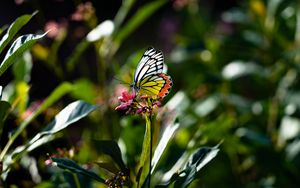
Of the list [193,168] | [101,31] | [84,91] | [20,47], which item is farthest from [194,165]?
[84,91]

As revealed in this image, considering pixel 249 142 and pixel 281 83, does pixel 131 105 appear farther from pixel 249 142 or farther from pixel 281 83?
pixel 281 83

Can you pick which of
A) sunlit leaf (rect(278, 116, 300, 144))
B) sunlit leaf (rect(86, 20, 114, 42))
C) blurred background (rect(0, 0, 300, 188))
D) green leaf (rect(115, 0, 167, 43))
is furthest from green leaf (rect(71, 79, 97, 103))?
sunlit leaf (rect(278, 116, 300, 144))

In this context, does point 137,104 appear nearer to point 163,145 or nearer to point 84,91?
point 163,145

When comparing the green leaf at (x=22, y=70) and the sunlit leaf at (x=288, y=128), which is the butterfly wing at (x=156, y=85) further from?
the sunlit leaf at (x=288, y=128)

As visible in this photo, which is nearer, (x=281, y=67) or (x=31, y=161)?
(x=31, y=161)

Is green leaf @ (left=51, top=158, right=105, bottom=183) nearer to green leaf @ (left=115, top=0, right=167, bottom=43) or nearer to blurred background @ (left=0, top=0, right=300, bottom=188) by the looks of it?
blurred background @ (left=0, top=0, right=300, bottom=188)

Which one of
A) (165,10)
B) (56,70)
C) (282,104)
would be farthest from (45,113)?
(165,10)

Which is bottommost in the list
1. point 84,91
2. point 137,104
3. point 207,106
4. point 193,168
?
point 193,168
